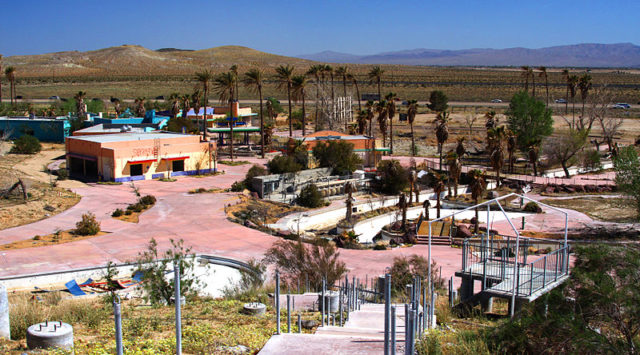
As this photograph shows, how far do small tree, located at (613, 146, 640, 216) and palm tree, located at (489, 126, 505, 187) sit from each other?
36.0 feet

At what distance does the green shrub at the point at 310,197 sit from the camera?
4319 centimetres

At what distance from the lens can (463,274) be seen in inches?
633

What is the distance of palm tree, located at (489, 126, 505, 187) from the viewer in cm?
4644

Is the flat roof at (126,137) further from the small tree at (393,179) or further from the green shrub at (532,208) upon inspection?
the green shrub at (532,208)

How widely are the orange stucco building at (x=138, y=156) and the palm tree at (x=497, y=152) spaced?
2343 centimetres

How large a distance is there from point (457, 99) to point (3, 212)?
353ft

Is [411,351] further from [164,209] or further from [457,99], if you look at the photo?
[457,99]

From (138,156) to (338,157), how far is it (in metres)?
16.3

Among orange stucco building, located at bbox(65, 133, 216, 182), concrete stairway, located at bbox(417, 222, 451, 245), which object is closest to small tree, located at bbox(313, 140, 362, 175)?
orange stucco building, located at bbox(65, 133, 216, 182)

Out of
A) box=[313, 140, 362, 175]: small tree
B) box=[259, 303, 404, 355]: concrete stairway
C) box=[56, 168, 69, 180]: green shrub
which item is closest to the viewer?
box=[259, 303, 404, 355]: concrete stairway

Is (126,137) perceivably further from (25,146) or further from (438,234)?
(438,234)

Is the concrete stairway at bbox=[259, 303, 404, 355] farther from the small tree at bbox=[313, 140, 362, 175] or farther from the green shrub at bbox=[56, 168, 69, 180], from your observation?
the green shrub at bbox=[56, 168, 69, 180]

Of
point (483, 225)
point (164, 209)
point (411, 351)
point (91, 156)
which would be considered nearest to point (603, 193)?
point (483, 225)

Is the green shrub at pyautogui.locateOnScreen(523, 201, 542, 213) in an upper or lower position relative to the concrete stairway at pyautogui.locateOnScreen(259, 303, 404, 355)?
lower
